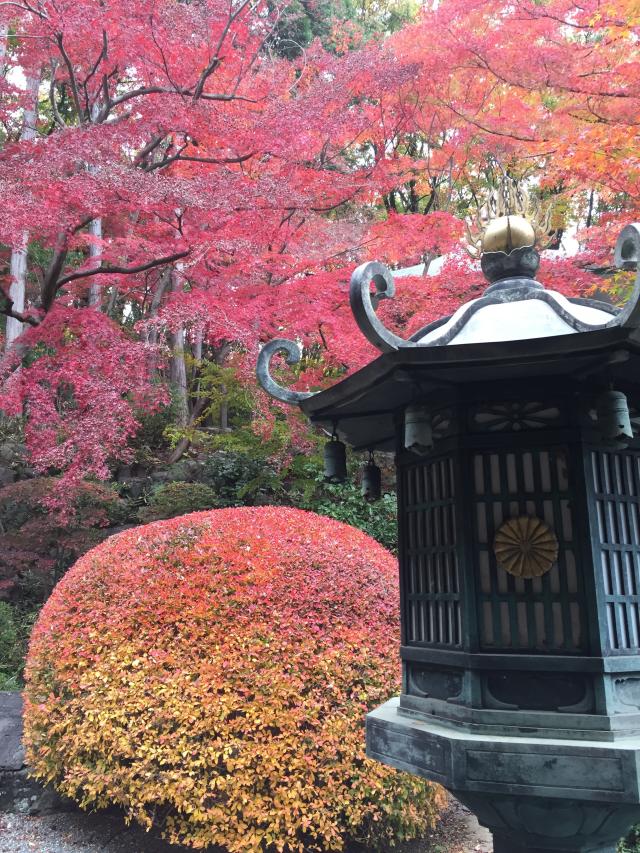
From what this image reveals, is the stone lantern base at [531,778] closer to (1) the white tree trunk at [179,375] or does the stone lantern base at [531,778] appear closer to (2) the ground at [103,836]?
(2) the ground at [103,836]

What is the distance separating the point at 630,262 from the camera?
243cm

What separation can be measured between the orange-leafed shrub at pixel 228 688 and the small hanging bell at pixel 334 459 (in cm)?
167

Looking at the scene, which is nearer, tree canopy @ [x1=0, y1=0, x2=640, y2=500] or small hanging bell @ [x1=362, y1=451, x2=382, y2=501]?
small hanging bell @ [x1=362, y1=451, x2=382, y2=501]

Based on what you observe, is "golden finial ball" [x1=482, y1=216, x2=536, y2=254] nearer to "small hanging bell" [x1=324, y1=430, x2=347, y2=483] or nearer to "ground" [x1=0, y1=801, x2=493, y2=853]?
"small hanging bell" [x1=324, y1=430, x2=347, y2=483]

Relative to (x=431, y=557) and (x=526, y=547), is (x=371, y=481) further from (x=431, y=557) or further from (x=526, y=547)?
(x=526, y=547)

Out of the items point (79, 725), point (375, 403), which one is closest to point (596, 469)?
point (375, 403)

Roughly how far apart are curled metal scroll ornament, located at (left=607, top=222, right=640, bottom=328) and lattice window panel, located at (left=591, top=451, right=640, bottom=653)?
2.25 ft

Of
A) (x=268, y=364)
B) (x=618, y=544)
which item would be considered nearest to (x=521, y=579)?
(x=618, y=544)

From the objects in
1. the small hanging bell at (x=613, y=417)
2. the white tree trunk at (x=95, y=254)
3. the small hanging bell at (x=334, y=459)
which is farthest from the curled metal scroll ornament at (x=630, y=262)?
the white tree trunk at (x=95, y=254)

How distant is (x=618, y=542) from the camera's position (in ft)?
8.74

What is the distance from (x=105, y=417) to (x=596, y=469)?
18.6ft

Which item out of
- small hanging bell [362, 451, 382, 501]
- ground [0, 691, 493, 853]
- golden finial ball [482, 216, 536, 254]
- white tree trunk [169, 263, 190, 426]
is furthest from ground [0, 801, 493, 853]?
white tree trunk [169, 263, 190, 426]

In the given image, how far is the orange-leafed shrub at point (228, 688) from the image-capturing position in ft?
13.4

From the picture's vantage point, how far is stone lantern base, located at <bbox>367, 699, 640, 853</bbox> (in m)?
2.23
